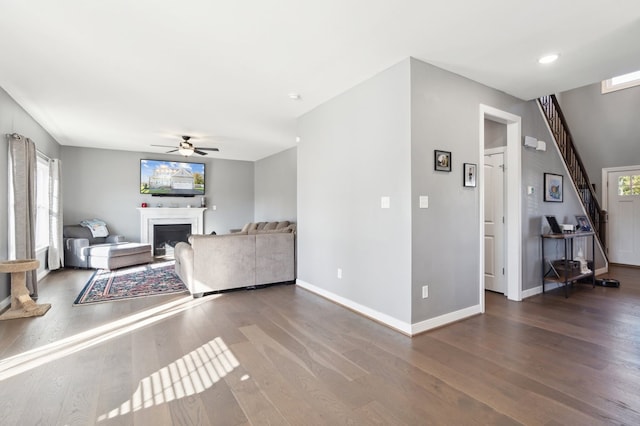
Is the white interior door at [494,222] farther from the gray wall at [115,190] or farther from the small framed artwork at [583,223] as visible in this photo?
the gray wall at [115,190]

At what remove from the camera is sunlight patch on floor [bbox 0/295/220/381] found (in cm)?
233

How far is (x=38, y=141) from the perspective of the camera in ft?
16.8

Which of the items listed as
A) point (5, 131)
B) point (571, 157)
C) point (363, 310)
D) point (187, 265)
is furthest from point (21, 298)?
point (571, 157)

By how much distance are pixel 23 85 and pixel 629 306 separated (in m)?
7.58

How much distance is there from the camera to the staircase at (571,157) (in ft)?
15.4

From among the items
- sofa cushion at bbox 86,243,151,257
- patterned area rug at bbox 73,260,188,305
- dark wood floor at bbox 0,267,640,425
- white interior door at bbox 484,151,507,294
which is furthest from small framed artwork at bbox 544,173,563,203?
sofa cushion at bbox 86,243,151,257

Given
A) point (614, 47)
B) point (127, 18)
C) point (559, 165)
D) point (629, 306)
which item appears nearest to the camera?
point (127, 18)

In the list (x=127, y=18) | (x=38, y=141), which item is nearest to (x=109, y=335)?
(x=127, y=18)

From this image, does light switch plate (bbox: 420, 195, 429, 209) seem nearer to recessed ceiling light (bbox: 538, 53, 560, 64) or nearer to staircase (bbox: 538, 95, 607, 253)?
recessed ceiling light (bbox: 538, 53, 560, 64)

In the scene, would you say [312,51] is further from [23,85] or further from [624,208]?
[624,208]

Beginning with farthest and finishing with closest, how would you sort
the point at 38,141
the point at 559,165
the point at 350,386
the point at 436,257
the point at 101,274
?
the point at 101,274, the point at 38,141, the point at 559,165, the point at 436,257, the point at 350,386

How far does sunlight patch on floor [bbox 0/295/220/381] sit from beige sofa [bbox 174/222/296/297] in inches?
16.2

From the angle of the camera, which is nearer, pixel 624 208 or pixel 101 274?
pixel 101 274

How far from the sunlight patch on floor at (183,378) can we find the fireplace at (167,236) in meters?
6.04
